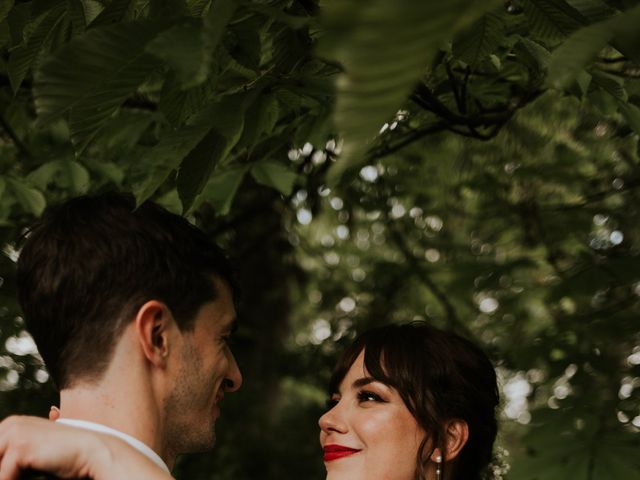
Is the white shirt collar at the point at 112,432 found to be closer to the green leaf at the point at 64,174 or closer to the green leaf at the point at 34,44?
the green leaf at the point at 34,44

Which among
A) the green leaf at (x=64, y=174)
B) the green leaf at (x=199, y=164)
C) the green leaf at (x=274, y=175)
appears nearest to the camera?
the green leaf at (x=199, y=164)

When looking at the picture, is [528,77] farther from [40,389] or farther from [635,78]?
[40,389]

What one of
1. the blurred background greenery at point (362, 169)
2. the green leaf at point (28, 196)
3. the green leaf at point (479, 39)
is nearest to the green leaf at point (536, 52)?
the blurred background greenery at point (362, 169)

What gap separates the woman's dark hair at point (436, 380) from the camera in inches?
145

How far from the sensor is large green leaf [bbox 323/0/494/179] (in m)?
0.85

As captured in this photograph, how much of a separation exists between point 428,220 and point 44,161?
14.3 ft

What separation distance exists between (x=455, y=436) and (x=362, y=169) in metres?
1.51

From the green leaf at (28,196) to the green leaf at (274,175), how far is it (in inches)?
38.2

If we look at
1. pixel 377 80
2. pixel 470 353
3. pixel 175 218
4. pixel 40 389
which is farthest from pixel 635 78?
pixel 40 389

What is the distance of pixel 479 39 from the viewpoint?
201 centimetres

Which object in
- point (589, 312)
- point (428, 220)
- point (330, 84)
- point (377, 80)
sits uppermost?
point (377, 80)

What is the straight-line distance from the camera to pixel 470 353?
3.99 m

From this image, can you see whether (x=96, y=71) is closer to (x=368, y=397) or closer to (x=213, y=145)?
(x=213, y=145)

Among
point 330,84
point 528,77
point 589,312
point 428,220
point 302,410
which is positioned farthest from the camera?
point 302,410
